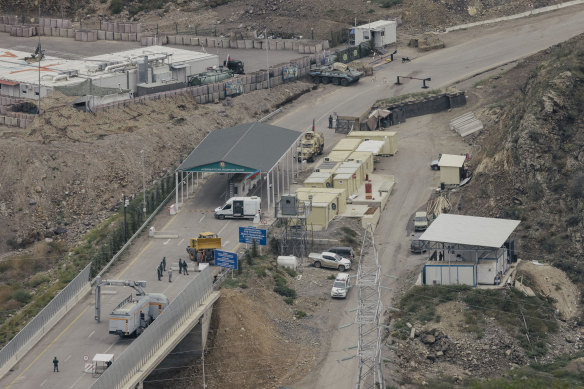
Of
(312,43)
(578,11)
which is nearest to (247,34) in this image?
(312,43)

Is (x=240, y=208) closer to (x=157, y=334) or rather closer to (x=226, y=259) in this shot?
(x=226, y=259)

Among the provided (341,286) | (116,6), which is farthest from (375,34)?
(341,286)

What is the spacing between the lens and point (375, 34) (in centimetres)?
14300

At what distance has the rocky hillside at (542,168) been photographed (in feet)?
316

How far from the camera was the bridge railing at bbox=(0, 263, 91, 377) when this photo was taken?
71.4 meters

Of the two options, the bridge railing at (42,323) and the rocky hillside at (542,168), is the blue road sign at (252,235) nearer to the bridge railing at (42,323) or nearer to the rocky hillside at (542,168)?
the bridge railing at (42,323)

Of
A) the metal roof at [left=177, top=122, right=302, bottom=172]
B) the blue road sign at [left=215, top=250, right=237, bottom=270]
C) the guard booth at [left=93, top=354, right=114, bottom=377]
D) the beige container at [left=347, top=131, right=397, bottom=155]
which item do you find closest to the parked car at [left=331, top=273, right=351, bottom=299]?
the blue road sign at [left=215, top=250, right=237, bottom=270]

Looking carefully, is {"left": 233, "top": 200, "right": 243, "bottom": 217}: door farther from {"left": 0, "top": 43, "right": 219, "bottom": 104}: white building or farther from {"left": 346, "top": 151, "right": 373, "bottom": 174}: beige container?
{"left": 0, "top": 43, "right": 219, "bottom": 104}: white building

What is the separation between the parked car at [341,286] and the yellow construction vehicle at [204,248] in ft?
26.1

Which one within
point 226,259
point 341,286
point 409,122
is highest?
point 409,122

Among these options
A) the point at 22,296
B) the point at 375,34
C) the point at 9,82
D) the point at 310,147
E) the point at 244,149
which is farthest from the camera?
the point at 375,34

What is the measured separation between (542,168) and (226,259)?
95.0 feet

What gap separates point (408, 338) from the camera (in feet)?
269

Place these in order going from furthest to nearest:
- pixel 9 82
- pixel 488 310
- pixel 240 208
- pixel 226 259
A: pixel 9 82 → pixel 240 208 → pixel 226 259 → pixel 488 310
